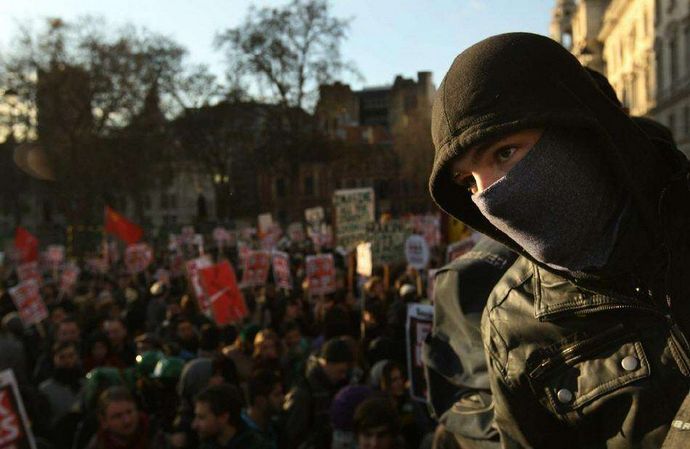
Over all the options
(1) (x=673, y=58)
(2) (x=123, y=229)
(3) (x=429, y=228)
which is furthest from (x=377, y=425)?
(1) (x=673, y=58)

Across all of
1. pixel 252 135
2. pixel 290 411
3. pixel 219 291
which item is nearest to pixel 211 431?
pixel 290 411

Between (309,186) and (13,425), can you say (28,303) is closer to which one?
(13,425)

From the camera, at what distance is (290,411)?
5.39m

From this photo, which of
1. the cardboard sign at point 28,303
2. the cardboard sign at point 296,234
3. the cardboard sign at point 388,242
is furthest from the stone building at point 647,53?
the cardboard sign at point 28,303

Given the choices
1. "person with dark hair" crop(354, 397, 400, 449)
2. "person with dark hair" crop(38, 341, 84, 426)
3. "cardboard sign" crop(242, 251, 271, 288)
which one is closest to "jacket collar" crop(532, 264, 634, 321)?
"person with dark hair" crop(354, 397, 400, 449)

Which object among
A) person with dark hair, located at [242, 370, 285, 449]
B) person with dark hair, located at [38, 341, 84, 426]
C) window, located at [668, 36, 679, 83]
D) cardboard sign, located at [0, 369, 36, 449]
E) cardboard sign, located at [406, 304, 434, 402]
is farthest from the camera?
window, located at [668, 36, 679, 83]

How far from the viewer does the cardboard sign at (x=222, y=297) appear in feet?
33.5

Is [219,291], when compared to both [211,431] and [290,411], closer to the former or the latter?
[290,411]

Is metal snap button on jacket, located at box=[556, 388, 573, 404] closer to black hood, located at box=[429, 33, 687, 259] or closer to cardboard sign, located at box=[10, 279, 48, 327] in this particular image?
black hood, located at box=[429, 33, 687, 259]

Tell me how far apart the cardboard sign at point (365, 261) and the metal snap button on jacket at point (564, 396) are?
10350 mm

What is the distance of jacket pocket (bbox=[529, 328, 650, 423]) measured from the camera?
1513 millimetres

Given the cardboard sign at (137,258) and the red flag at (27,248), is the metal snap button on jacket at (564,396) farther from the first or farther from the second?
the red flag at (27,248)

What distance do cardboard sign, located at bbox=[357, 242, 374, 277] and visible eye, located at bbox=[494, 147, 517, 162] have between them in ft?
34.2

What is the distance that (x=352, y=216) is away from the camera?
14.1m
